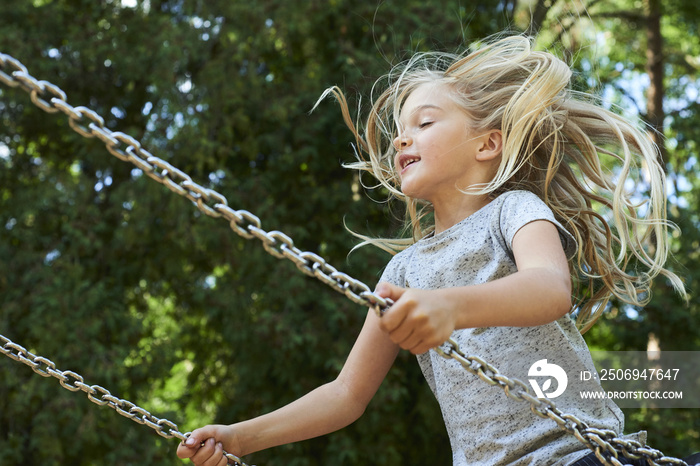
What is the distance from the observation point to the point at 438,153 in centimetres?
177

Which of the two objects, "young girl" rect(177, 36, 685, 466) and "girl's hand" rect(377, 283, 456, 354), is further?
"young girl" rect(177, 36, 685, 466)

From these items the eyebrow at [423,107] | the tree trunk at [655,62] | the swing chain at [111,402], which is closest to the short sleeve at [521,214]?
the eyebrow at [423,107]

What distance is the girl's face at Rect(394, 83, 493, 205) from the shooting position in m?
1.76

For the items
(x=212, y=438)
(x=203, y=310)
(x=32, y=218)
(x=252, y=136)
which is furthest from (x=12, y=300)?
(x=212, y=438)

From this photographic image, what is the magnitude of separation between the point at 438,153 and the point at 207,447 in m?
0.86

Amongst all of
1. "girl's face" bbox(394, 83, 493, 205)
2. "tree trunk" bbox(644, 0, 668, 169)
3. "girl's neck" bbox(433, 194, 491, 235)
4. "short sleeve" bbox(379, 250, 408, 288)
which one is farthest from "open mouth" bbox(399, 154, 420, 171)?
"tree trunk" bbox(644, 0, 668, 169)

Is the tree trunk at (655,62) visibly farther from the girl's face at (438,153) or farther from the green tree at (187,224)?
the girl's face at (438,153)

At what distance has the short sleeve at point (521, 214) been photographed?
4.86ft

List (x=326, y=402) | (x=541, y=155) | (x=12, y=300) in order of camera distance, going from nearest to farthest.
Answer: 1. (x=326, y=402)
2. (x=541, y=155)
3. (x=12, y=300)

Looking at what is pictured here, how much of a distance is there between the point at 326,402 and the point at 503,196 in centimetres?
66

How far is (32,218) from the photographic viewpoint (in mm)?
4043

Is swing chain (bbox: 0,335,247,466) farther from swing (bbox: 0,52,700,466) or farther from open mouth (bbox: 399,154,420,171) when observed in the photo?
open mouth (bbox: 399,154,420,171)

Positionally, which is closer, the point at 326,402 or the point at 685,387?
→ the point at 326,402

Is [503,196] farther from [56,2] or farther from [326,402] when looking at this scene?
[56,2]
